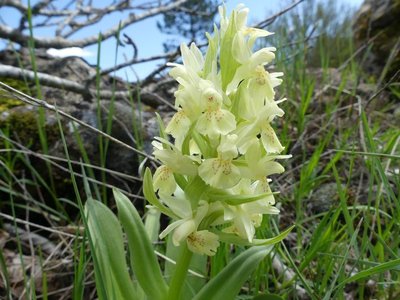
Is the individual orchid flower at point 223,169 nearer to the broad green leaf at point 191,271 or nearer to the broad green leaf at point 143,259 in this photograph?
the broad green leaf at point 143,259

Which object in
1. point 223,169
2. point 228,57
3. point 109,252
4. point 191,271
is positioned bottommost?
point 191,271

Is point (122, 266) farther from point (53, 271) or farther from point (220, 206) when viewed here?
point (53, 271)

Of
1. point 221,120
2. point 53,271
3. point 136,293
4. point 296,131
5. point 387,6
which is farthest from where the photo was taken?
point 387,6

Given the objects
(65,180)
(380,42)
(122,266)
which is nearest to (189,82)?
(122,266)

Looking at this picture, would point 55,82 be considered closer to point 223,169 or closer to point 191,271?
point 191,271

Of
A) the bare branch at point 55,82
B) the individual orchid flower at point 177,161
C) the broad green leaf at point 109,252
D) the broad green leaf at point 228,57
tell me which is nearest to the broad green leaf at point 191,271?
the broad green leaf at point 109,252

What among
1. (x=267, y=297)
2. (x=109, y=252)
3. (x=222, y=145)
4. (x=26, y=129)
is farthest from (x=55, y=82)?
(x=267, y=297)

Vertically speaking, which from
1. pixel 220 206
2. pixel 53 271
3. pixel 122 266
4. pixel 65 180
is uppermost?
pixel 220 206
